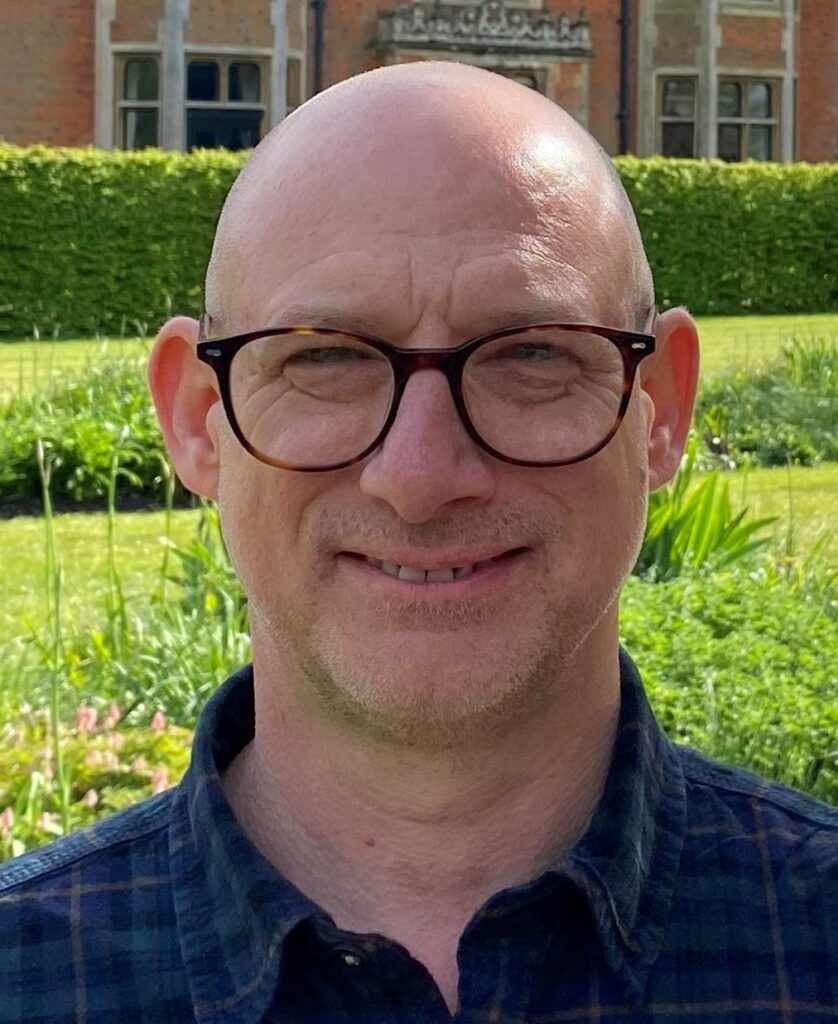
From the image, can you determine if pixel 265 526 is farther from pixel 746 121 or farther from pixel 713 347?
pixel 746 121

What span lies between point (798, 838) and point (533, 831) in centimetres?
29

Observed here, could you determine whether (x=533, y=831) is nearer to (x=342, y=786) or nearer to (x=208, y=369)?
(x=342, y=786)

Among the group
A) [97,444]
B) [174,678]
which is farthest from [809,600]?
[97,444]

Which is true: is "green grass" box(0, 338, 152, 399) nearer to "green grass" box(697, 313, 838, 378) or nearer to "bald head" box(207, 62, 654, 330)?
"green grass" box(697, 313, 838, 378)

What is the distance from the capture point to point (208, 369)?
5.75 feet

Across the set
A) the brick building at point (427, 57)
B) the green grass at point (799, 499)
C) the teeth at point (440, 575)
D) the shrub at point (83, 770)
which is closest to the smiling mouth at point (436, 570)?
the teeth at point (440, 575)

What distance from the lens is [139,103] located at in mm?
23688

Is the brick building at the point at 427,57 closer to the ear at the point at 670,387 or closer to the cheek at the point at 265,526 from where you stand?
the ear at the point at 670,387

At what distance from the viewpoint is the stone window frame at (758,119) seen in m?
26.9

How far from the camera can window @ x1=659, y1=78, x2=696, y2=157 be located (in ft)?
87.4

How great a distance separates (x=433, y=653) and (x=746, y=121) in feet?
88.7

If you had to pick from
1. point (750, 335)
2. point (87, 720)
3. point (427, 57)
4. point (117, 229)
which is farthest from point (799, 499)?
point (427, 57)

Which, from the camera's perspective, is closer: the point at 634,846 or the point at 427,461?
the point at 427,461

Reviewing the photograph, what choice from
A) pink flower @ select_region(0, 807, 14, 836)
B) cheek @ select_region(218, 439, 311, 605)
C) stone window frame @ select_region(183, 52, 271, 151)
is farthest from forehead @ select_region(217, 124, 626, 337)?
stone window frame @ select_region(183, 52, 271, 151)
